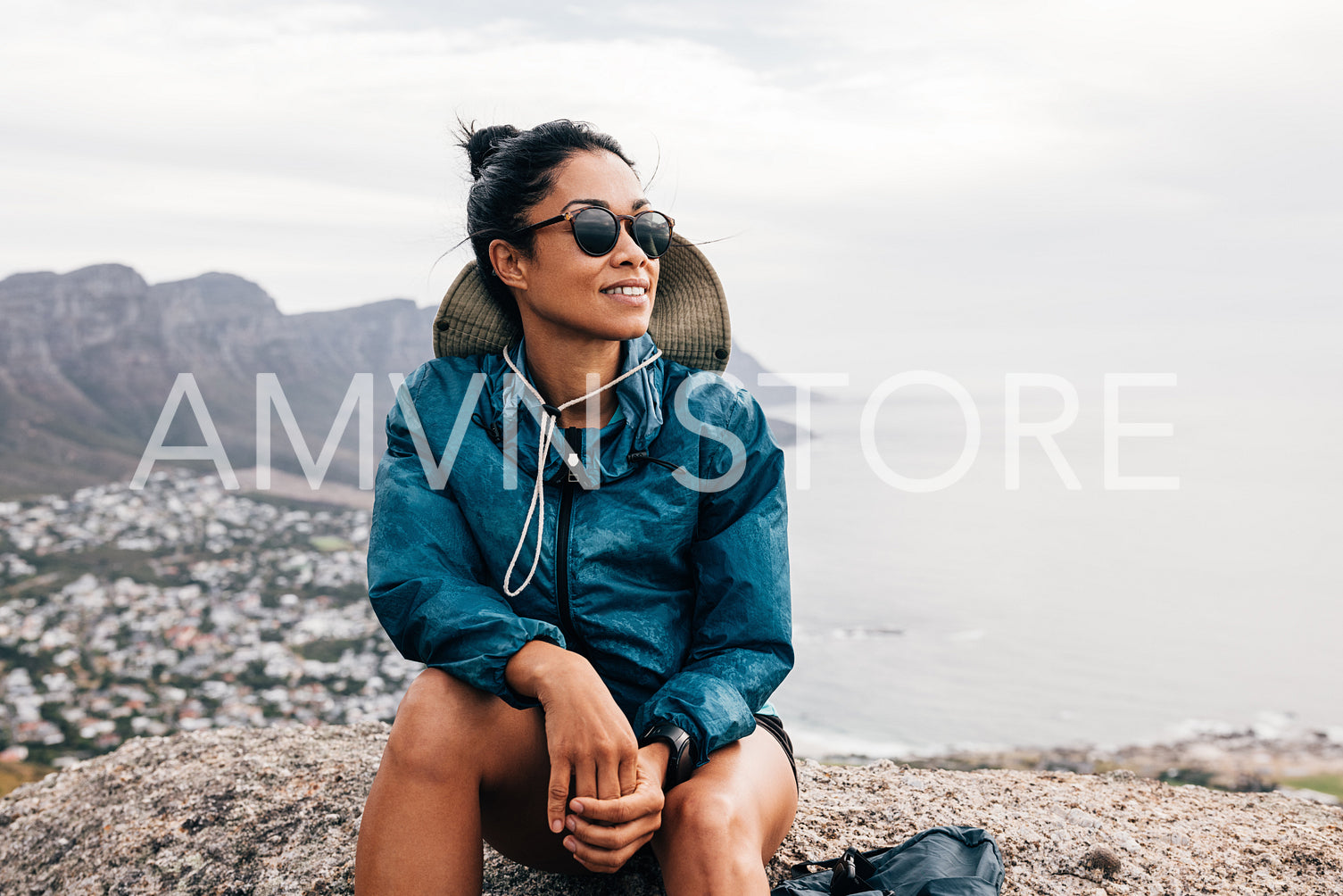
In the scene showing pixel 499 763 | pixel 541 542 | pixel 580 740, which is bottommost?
pixel 499 763

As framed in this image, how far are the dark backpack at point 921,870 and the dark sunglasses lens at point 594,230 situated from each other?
1703mm

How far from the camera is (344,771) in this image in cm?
391

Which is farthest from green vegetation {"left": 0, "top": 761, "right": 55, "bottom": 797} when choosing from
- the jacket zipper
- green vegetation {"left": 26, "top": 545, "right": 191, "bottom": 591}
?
the jacket zipper

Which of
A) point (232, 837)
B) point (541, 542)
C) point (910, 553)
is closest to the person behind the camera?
point (541, 542)

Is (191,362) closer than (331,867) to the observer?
No

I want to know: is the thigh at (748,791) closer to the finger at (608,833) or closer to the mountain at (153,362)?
the finger at (608,833)

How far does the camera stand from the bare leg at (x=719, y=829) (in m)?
1.83

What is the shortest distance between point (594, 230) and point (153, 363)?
12499cm

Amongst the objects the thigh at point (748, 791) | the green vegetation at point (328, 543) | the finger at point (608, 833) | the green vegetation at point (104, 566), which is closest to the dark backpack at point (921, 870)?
the thigh at point (748, 791)

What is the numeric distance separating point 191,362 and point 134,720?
8752 centimetres

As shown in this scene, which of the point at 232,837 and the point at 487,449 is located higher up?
the point at 487,449

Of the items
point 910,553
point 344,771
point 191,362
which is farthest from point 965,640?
point 191,362

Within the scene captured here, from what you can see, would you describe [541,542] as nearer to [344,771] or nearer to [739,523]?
[739,523]

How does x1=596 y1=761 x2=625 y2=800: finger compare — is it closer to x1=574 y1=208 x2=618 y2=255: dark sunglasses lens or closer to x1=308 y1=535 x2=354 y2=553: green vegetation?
x1=574 y1=208 x2=618 y2=255: dark sunglasses lens
